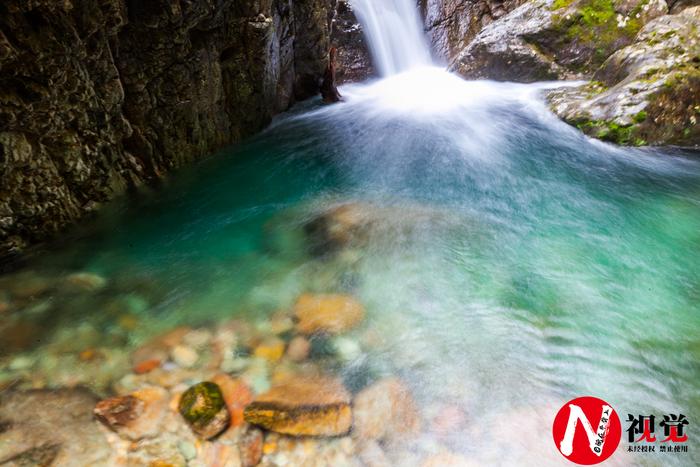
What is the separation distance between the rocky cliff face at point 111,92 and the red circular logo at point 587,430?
5.13 meters

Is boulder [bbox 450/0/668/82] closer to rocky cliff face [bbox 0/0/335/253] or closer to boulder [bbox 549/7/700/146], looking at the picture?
boulder [bbox 549/7/700/146]

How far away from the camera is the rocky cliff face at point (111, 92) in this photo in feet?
11.2

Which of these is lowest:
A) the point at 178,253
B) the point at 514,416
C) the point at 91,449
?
the point at 514,416

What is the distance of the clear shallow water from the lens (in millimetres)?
2615

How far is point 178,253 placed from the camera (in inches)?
165

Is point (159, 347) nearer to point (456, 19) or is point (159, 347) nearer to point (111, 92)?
point (111, 92)

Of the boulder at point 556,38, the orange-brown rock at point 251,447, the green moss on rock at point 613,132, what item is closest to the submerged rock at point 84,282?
the orange-brown rock at point 251,447

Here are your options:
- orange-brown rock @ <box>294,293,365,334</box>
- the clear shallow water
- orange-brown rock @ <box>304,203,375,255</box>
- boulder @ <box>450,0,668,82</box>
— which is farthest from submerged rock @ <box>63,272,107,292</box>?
boulder @ <box>450,0,668,82</box>

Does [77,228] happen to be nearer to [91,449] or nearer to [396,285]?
[91,449]

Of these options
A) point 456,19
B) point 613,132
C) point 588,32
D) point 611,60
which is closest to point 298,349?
point 613,132

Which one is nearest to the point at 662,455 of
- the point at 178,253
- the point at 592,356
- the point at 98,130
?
the point at 592,356

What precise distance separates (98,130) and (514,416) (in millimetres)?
5406

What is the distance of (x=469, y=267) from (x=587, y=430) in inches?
67.8

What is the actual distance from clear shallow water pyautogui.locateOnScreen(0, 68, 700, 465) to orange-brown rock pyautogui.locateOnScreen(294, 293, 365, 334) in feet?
0.39
